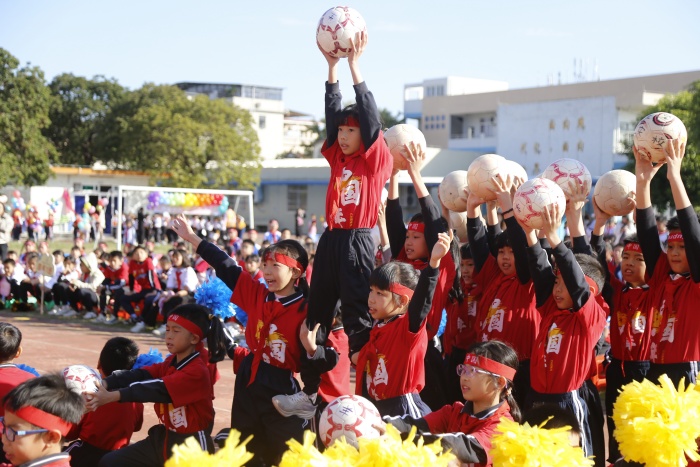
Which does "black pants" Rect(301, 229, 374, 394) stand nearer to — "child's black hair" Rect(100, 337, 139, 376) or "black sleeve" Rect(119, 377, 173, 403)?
"black sleeve" Rect(119, 377, 173, 403)

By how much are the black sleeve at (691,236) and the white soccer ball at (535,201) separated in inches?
27.9

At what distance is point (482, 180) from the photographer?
5.55m

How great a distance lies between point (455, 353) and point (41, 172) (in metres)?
37.1

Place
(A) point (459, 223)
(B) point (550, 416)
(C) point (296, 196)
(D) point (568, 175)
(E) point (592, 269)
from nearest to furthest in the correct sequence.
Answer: (B) point (550, 416), (E) point (592, 269), (D) point (568, 175), (A) point (459, 223), (C) point (296, 196)

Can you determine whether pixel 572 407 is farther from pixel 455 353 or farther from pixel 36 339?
pixel 36 339

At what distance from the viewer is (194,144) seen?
42.8 m

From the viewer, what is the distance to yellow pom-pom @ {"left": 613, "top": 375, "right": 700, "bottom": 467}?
345 cm

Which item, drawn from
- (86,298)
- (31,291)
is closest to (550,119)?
(31,291)

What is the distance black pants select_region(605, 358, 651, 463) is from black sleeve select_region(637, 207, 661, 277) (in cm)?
58

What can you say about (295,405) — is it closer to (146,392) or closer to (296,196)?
(146,392)

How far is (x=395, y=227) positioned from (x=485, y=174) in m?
0.88

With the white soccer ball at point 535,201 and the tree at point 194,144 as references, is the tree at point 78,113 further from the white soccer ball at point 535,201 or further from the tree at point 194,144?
the white soccer ball at point 535,201

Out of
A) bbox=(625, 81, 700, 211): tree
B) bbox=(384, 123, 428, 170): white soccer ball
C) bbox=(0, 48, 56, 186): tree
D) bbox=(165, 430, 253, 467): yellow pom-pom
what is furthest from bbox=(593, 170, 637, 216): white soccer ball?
bbox=(0, 48, 56, 186): tree

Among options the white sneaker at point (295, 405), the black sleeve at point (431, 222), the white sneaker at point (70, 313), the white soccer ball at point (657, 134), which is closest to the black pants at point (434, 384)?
the black sleeve at point (431, 222)
